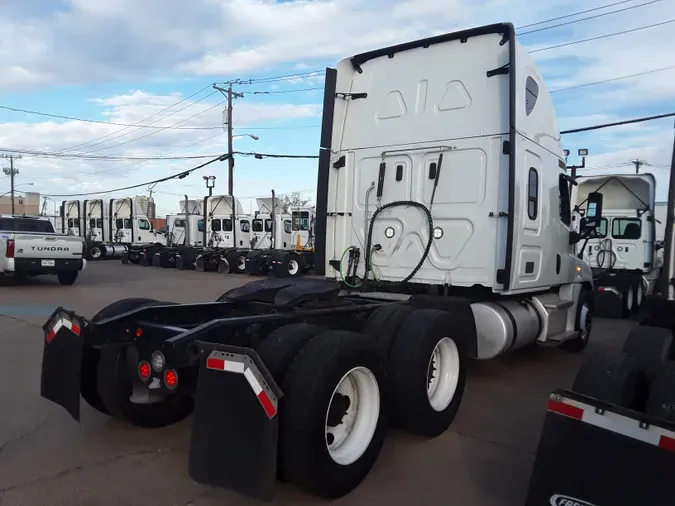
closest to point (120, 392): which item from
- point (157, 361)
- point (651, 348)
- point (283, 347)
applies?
point (157, 361)

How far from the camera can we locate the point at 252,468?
116 inches

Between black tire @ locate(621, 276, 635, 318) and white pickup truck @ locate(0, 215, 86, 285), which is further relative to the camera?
white pickup truck @ locate(0, 215, 86, 285)

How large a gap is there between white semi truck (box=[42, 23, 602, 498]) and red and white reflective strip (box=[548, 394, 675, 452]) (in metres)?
1.24

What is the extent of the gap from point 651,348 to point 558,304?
3.05 metres

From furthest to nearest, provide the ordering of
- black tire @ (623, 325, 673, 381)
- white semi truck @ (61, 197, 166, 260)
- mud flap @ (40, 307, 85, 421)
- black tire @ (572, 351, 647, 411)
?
white semi truck @ (61, 197, 166, 260) → black tire @ (623, 325, 673, 381) → mud flap @ (40, 307, 85, 421) → black tire @ (572, 351, 647, 411)

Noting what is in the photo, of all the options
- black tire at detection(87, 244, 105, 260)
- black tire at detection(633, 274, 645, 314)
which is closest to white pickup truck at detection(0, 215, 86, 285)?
black tire at detection(633, 274, 645, 314)

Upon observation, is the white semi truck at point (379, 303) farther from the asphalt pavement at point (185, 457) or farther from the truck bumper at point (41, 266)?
the truck bumper at point (41, 266)

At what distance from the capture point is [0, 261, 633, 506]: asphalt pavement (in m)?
3.58

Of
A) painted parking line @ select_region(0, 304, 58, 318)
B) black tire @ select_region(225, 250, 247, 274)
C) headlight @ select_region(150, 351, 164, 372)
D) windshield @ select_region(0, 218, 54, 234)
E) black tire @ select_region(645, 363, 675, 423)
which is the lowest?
painted parking line @ select_region(0, 304, 58, 318)

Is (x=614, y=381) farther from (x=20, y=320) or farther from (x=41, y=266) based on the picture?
(x=41, y=266)

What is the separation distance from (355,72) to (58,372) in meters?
4.72

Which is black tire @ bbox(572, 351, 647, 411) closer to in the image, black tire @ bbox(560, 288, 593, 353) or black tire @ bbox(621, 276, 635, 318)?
black tire @ bbox(560, 288, 593, 353)

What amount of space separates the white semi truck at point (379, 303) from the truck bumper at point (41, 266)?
11345 mm

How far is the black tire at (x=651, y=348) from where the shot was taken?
4.05 m
